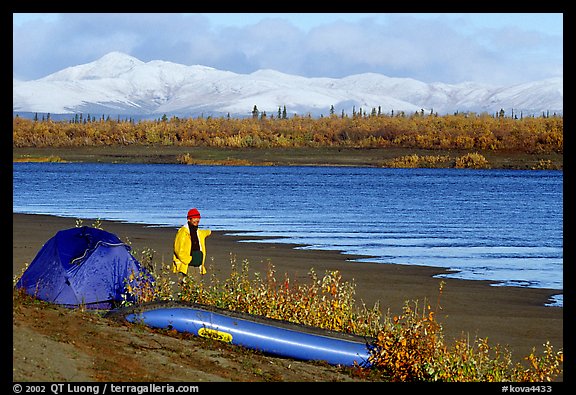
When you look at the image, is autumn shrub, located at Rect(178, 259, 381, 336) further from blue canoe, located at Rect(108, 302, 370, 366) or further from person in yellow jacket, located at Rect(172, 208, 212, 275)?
blue canoe, located at Rect(108, 302, 370, 366)

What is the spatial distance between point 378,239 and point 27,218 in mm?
10652

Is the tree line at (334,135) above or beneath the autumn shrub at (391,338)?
above

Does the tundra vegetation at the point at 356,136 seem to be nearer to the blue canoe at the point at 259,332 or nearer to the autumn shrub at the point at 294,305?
the autumn shrub at the point at 294,305

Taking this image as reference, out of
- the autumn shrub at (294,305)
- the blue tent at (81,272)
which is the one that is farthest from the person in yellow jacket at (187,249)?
the autumn shrub at (294,305)

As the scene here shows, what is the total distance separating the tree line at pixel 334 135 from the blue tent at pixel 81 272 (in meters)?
63.3

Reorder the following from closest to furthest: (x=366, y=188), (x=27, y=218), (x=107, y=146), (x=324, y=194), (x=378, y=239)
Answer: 1. (x=378, y=239)
2. (x=27, y=218)
3. (x=324, y=194)
4. (x=366, y=188)
5. (x=107, y=146)

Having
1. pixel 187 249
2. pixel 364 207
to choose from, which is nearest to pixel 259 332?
pixel 187 249

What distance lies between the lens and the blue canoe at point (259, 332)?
39.5 ft

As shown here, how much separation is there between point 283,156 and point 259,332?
65983 mm

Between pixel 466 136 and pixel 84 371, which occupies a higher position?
pixel 466 136

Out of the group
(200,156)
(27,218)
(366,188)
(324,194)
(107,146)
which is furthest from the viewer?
(107,146)
